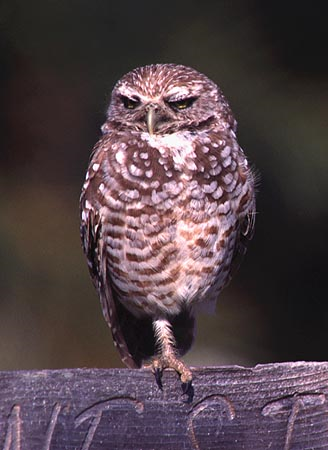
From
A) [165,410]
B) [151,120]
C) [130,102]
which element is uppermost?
[130,102]

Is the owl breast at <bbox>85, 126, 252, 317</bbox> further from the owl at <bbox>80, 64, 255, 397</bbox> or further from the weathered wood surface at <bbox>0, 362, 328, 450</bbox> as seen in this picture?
the weathered wood surface at <bbox>0, 362, 328, 450</bbox>

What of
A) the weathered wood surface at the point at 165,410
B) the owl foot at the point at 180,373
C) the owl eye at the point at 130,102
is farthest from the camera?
the owl eye at the point at 130,102

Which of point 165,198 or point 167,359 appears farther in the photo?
point 165,198

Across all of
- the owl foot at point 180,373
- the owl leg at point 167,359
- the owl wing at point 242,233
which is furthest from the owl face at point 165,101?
the owl foot at point 180,373

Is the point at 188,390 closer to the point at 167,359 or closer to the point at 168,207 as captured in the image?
the point at 167,359

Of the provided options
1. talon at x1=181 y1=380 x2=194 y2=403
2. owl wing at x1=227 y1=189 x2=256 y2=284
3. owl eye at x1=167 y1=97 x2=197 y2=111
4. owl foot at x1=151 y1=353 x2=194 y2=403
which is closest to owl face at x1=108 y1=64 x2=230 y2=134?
owl eye at x1=167 y1=97 x2=197 y2=111

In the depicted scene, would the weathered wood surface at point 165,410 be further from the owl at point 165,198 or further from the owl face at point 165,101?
the owl face at point 165,101

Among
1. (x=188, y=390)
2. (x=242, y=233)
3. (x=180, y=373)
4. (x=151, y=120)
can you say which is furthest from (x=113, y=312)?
(x=188, y=390)

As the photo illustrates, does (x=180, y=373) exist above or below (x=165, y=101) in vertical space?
below
